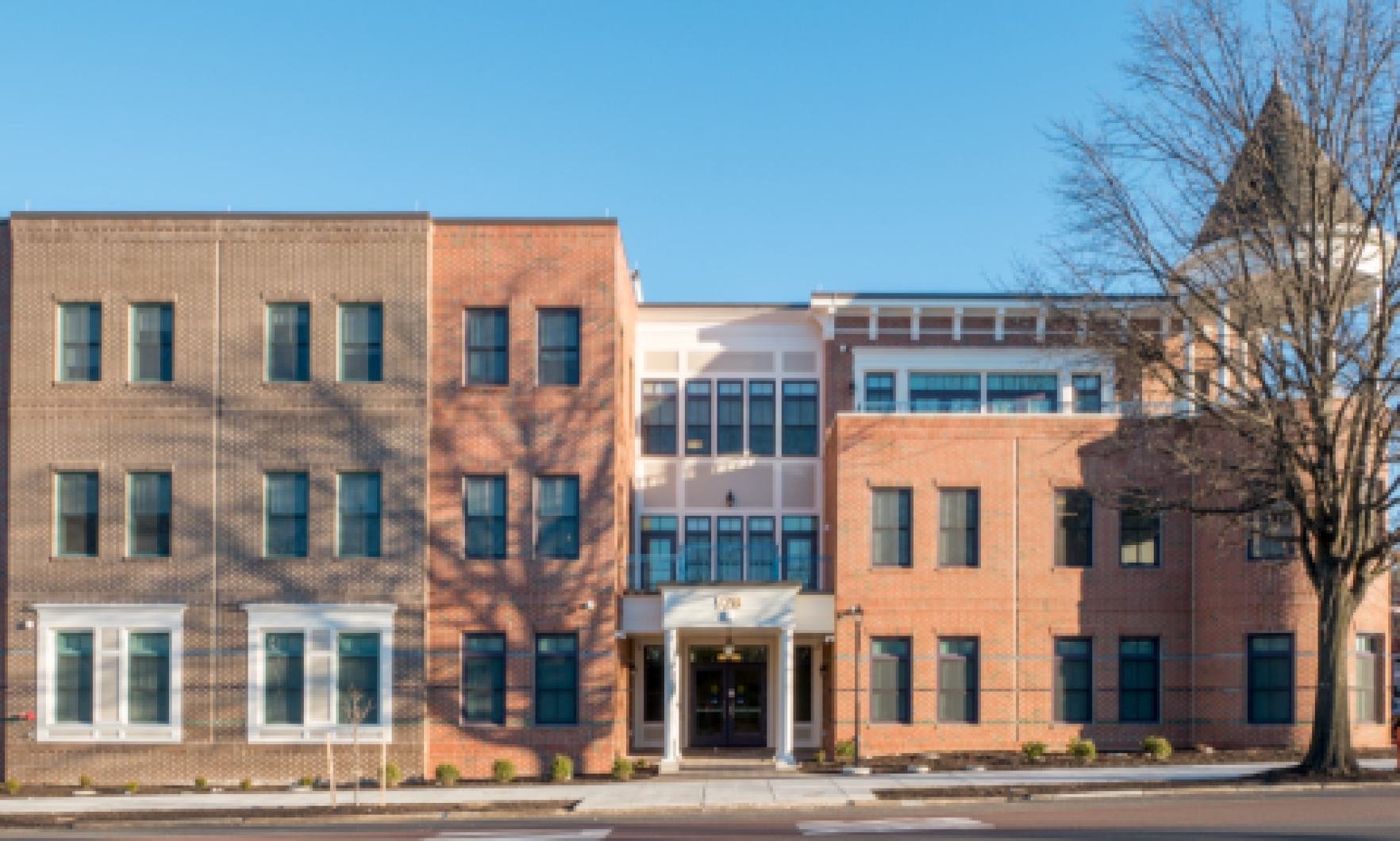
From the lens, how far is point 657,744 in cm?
3491

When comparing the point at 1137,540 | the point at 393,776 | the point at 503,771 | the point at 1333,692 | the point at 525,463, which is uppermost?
the point at 525,463

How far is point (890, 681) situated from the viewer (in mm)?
31547

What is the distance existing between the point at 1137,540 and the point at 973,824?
13.8 m

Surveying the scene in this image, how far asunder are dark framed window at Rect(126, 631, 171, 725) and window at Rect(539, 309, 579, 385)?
380 inches

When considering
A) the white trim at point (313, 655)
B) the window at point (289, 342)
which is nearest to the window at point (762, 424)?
the white trim at point (313, 655)

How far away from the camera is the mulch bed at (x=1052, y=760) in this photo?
28.2 m

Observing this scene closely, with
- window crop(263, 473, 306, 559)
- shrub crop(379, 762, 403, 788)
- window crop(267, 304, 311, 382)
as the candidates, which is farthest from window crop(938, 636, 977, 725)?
window crop(267, 304, 311, 382)

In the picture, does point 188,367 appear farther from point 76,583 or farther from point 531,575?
point 531,575

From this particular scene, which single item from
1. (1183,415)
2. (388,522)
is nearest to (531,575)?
(388,522)

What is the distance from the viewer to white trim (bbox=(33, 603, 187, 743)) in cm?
2939

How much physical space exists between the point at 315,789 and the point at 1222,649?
19238mm

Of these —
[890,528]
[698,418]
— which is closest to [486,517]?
[698,418]

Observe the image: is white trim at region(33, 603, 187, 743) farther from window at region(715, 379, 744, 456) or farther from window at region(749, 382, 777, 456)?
window at region(749, 382, 777, 456)

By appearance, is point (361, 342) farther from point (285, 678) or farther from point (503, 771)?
point (503, 771)
